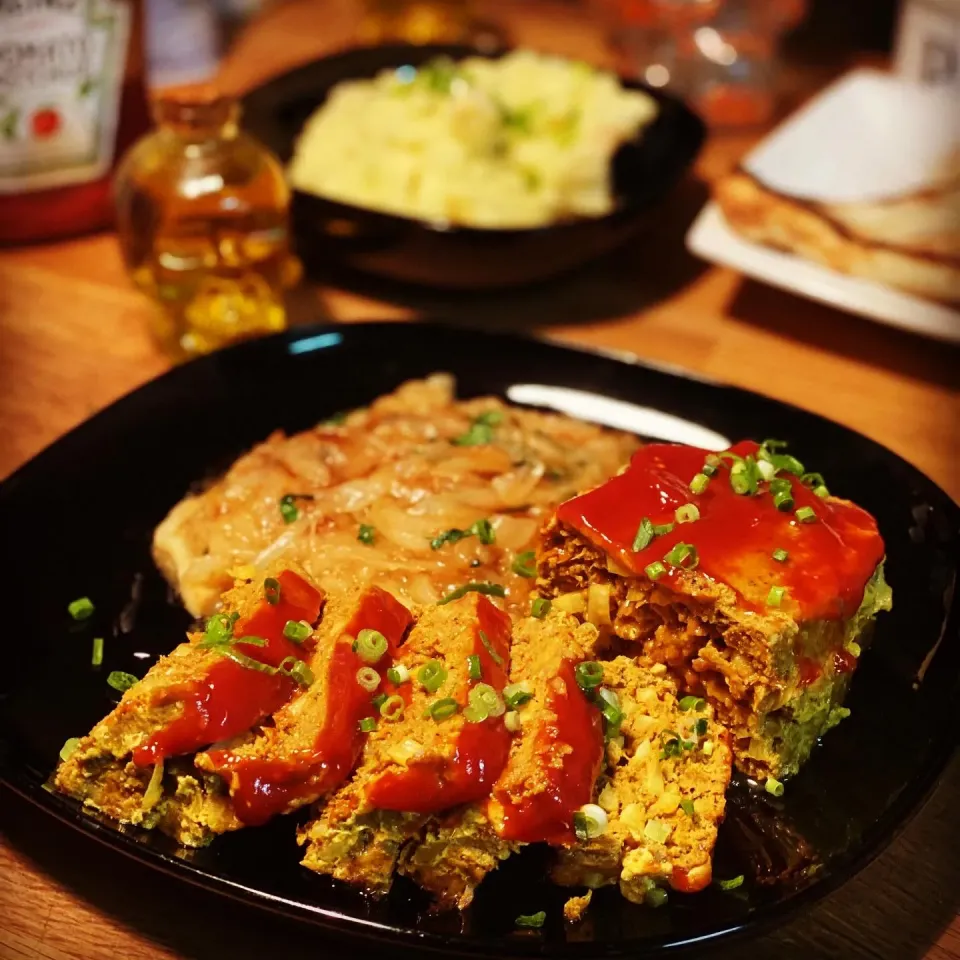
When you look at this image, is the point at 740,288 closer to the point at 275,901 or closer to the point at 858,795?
the point at 858,795

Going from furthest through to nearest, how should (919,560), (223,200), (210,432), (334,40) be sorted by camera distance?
(334,40), (223,200), (210,432), (919,560)

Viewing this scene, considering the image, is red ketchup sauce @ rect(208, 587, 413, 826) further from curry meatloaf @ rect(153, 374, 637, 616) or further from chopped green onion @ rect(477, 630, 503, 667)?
curry meatloaf @ rect(153, 374, 637, 616)

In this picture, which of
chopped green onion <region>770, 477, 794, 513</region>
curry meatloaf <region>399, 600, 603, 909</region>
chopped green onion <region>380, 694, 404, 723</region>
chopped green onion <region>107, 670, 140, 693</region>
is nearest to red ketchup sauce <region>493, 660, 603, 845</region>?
curry meatloaf <region>399, 600, 603, 909</region>

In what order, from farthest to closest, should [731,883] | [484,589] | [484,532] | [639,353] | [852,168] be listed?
[852,168] → [639,353] → [484,532] → [484,589] → [731,883]

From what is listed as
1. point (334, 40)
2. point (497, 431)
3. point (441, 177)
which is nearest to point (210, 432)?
point (497, 431)

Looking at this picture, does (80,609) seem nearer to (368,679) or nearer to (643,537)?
(368,679)

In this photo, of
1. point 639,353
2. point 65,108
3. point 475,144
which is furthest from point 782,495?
point 65,108
